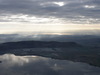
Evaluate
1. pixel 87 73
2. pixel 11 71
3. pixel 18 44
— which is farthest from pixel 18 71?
pixel 18 44

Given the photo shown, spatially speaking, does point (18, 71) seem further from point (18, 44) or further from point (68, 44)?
point (68, 44)

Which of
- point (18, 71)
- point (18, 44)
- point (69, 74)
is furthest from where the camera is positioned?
point (18, 44)

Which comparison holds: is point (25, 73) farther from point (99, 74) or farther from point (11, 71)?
point (99, 74)

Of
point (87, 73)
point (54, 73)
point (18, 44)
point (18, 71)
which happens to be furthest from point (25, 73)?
point (18, 44)

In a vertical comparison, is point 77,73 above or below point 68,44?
above

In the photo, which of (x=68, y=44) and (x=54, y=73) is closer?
(x=54, y=73)

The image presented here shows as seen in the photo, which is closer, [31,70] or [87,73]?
[87,73]

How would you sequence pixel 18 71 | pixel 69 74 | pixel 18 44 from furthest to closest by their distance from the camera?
pixel 18 44, pixel 18 71, pixel 69 74

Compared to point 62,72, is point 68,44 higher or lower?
lower

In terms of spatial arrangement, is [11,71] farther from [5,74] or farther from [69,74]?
[69,74]
